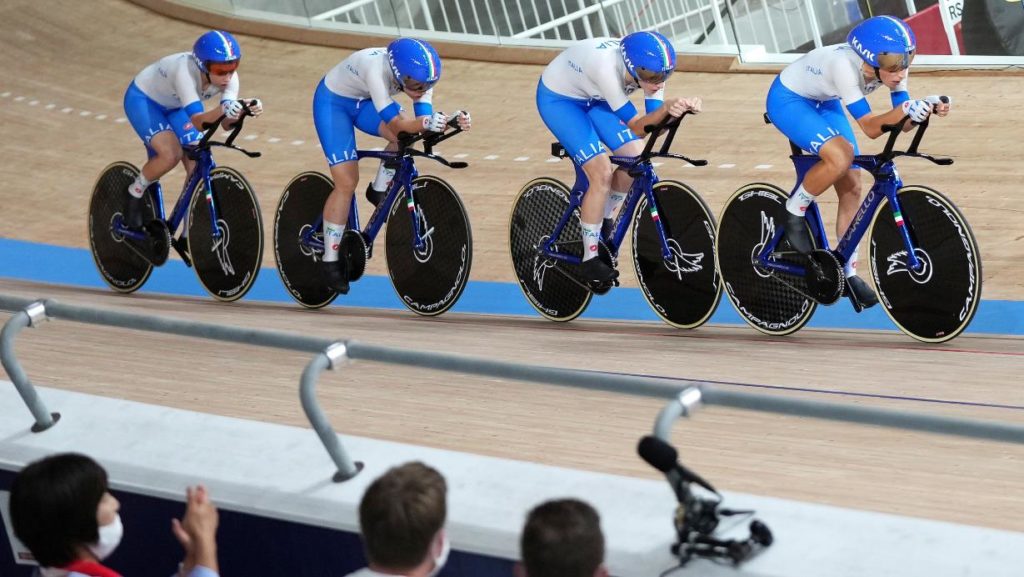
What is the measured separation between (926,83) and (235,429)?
20.9ft

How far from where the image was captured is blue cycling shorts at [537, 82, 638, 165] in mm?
5406

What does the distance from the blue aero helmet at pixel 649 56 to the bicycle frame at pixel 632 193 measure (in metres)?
0.19

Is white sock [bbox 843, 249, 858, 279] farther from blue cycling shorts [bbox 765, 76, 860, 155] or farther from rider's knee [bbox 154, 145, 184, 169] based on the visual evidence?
rider's knee [bbox 154, 145, 184, 169]

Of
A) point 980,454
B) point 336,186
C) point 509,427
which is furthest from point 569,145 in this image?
point 980,454

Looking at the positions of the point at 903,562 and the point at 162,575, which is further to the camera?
the point at 162,575

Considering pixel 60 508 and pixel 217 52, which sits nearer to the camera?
pixel 60 508

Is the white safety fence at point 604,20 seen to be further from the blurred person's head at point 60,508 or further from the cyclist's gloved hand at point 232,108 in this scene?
the blurred person's head at point 60,508

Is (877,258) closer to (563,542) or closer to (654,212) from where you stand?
(654,212)

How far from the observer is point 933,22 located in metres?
8.79

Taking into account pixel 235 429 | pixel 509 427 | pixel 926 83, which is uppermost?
pixel 235 429

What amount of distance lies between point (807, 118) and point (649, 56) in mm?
592

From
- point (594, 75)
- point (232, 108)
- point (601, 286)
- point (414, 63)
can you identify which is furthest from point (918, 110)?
point (232, 108)

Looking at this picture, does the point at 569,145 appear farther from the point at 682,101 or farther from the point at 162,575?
the point at 162,575

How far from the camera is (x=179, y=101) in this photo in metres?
6.44
